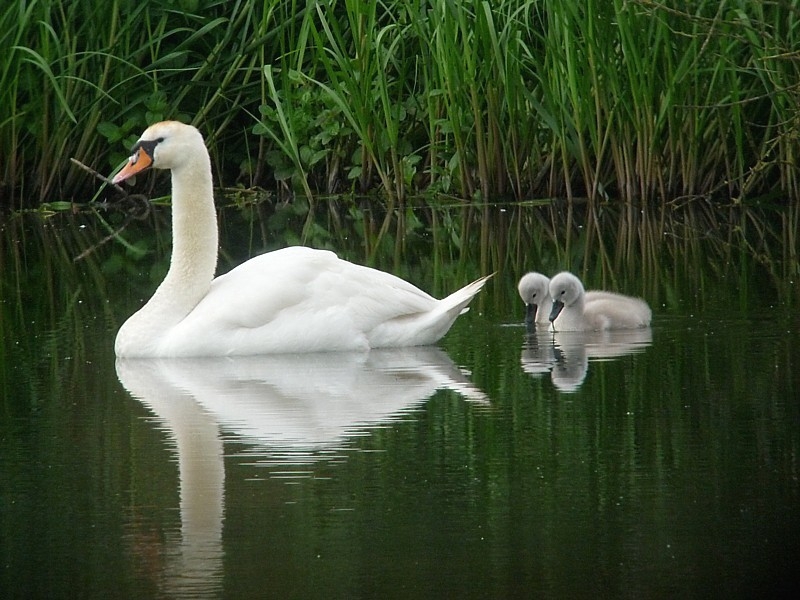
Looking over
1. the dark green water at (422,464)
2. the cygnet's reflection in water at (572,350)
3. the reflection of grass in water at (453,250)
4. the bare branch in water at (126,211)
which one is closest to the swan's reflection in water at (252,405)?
the dark green water at (422,464)

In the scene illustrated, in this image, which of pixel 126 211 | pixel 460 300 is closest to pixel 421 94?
pixel 126 211

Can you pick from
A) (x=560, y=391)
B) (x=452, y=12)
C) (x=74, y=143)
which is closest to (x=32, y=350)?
(x=560, y=391)

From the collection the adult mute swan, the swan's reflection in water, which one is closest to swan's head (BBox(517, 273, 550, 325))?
the adult mute swan

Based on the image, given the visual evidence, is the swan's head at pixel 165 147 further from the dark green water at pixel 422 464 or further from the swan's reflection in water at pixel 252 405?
the swan's reflection in water at pixel 252 405

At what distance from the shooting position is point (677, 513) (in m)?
4.28

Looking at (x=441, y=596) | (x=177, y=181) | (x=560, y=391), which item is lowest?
(x=441, y=596)

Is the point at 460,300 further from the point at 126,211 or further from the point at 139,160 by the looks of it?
the point at 126,211

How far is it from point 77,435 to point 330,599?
1997 mm

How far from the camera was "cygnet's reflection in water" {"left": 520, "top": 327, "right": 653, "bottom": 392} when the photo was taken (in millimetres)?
6499

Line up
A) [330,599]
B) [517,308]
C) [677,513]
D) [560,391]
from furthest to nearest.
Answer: [517,308] → [560,391] → [677,513] → [330,599]

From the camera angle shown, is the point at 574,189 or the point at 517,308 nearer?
the point at 517,308

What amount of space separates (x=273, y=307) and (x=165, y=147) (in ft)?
3.31

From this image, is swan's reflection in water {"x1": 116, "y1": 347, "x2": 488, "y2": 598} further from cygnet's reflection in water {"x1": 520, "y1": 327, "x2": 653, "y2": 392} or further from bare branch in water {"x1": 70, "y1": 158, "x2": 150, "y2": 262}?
bare branch in water {"x1": 70, "y1": 158, "x2": 150, "y2": 262}

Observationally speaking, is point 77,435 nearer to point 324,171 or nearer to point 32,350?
point 32,350
